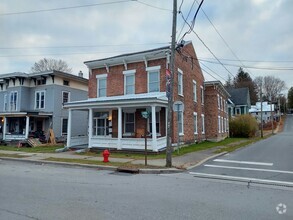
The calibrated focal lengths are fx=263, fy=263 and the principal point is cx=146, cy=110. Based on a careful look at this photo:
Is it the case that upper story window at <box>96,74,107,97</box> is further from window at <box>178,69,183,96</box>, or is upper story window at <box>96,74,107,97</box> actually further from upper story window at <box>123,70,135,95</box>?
window at <box>178,69,183,96</box>

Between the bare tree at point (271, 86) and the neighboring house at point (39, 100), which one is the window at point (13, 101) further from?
the bare tree at point (271, 86)

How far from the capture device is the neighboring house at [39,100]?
27.8 meters

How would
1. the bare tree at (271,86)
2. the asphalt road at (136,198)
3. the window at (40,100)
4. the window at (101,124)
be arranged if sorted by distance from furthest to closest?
1. the bare tree at (271,86)
2. the window at (40,100)
3. the window at (101,124)
4. the asphalt road at (136,198)

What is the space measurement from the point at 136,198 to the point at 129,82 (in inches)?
607

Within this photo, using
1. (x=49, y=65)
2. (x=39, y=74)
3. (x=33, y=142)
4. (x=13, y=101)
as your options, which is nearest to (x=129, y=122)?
(x=33, y=142)

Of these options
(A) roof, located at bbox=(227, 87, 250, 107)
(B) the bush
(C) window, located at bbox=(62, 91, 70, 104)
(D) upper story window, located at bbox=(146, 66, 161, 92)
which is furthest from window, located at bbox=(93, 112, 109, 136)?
(A) roof, located at bbox=(227, 87, 250, 107)

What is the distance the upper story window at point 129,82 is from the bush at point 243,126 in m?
22.6

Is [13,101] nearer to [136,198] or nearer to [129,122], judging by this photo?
[129,122]

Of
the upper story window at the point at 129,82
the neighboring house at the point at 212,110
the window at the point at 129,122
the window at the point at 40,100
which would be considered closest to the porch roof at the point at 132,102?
the upper story window at the point at 129,82

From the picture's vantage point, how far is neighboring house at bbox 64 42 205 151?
17975mm

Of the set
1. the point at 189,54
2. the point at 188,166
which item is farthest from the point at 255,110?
the point at 188,166

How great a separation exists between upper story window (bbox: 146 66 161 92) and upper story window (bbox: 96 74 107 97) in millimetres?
4318

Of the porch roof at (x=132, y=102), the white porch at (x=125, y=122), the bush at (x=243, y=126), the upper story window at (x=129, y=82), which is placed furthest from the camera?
the bush at (x=243, y=126)

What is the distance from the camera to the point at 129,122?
2025 centimetres
